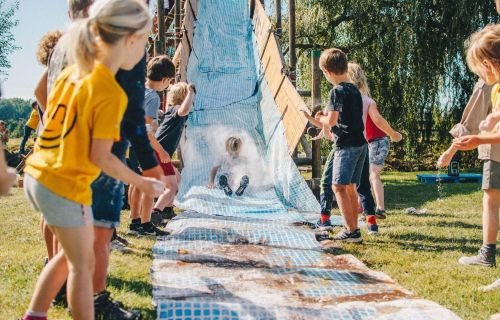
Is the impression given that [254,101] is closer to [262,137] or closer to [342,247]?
[262,137]

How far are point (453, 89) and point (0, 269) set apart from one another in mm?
10414

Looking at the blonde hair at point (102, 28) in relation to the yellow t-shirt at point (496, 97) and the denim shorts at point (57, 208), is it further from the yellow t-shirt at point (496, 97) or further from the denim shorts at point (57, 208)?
the yellow t-shirt at point (496, 97)

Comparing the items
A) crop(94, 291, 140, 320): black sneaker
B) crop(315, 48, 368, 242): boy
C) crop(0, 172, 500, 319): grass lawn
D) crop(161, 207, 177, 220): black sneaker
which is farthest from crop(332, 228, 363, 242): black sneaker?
crop(94, 291, 140, 320): black sneaker

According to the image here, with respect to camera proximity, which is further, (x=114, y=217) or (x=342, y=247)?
(x=342, y=247)

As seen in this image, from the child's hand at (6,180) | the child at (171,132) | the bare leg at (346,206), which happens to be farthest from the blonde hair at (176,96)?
the child's hand at (6,180)

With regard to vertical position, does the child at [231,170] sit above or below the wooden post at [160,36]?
below

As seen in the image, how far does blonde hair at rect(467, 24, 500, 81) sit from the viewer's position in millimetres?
3674

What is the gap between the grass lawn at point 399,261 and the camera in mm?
3310

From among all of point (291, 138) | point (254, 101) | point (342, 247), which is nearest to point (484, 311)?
point (342, 247)

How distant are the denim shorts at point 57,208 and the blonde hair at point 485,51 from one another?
2662mm

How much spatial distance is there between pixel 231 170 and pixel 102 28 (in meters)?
5.55

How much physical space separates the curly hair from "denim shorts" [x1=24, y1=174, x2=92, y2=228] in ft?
4.84

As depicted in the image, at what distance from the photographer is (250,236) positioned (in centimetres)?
499

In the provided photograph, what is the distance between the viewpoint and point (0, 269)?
3941 millimetres
